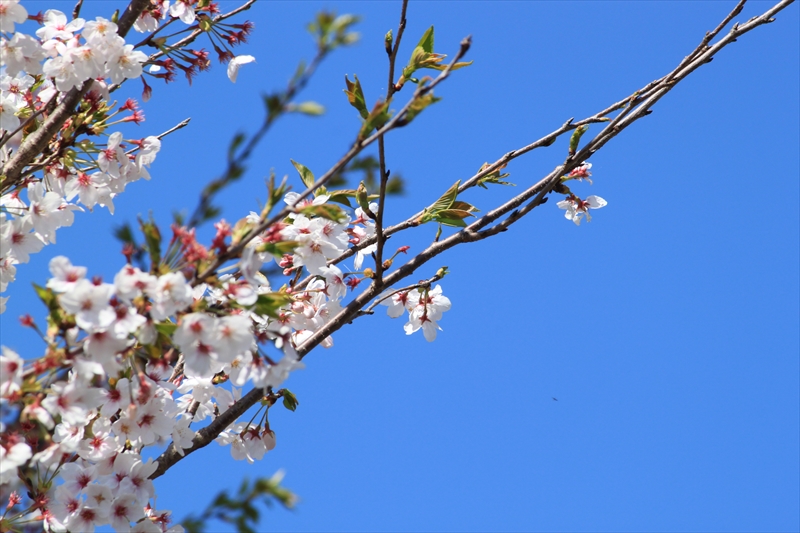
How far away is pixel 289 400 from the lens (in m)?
3.21

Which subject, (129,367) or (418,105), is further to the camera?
(129,367)

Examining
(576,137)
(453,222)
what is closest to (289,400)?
(453,222)

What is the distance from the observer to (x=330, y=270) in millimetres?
3291

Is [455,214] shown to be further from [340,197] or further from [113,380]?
[113,380]

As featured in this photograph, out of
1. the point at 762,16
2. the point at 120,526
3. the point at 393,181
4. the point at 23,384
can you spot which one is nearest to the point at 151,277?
the point at 23,384

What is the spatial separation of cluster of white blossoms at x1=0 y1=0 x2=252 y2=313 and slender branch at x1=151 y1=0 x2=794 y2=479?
3.34 ft

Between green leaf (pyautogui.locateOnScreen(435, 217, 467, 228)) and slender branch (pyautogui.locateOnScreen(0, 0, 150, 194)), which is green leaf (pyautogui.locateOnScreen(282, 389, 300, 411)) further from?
slender branch (pyautogui.locateOnScreen(0, 0, 150, 194))

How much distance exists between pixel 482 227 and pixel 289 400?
112 cm

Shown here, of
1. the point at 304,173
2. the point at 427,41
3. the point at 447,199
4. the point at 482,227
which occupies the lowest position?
the point at 482,227

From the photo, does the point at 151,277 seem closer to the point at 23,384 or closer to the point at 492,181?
the point at 23,384

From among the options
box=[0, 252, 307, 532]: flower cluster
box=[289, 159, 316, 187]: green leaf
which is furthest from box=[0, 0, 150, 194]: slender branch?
box=[0, 252, 307, 532]: flower cluster

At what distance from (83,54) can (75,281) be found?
47.2 inches

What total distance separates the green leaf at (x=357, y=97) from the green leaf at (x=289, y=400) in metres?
1.26

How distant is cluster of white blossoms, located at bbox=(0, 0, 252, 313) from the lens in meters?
2.96
